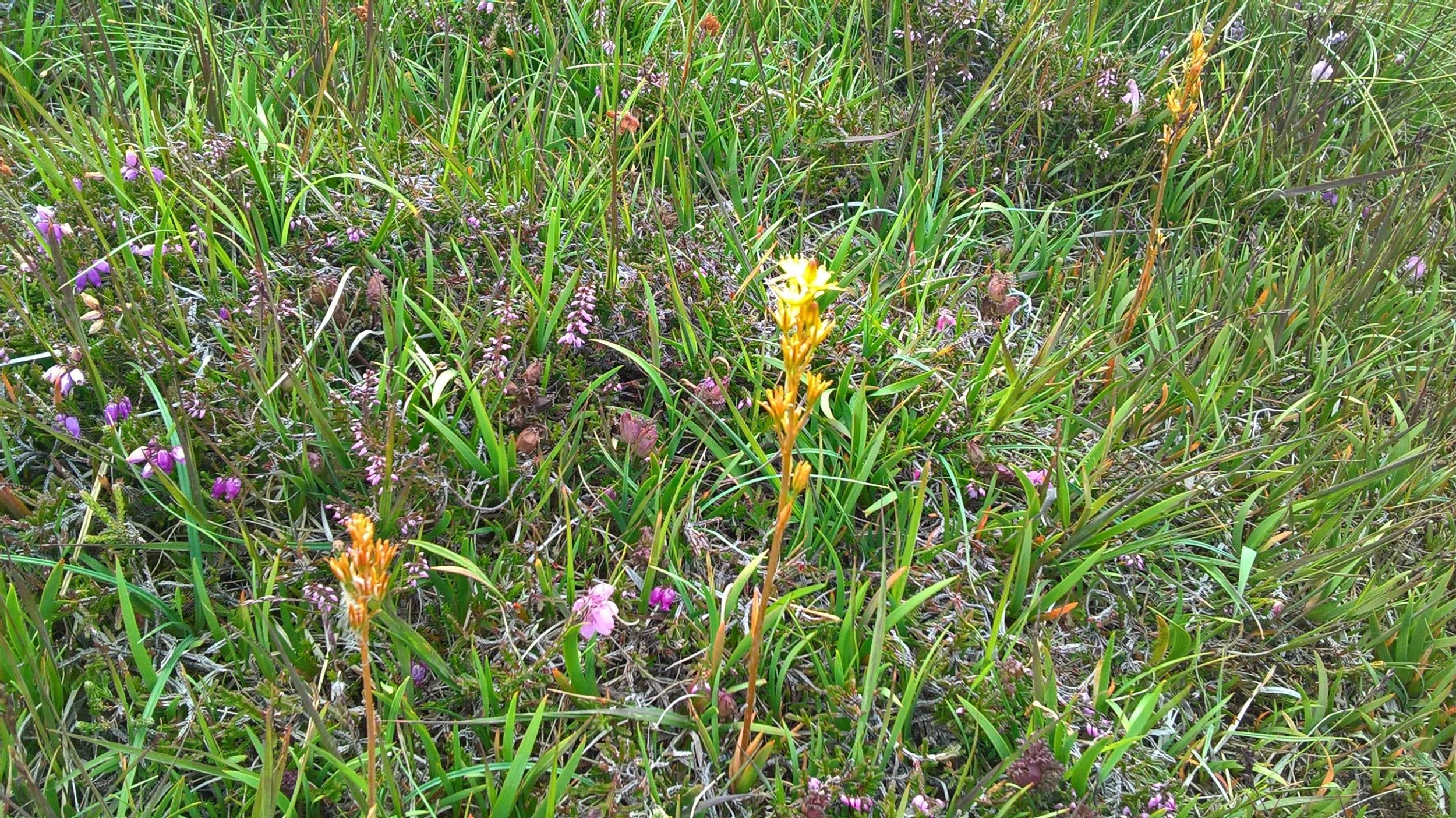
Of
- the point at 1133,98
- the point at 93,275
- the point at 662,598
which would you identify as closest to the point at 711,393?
the point at 662,598

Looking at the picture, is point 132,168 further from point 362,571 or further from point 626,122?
point 362,571

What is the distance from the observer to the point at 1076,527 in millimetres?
2008

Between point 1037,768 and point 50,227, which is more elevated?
point 50,227

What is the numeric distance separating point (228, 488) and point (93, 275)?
64 centimetres

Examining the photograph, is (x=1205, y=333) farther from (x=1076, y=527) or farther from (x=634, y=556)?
(x=634, y=556)

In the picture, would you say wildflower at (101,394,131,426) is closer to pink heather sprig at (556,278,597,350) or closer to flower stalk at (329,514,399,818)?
pink heather sprig at (556,278,597,350)

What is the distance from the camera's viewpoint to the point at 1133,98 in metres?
3.06

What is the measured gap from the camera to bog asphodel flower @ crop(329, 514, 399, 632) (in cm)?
100

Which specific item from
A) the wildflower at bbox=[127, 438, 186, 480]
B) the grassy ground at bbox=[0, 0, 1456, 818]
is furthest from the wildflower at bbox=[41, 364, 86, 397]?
the wildflower at bbox=[127, 438, 186, 480]

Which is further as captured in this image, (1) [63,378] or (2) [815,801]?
(1) [63,378]

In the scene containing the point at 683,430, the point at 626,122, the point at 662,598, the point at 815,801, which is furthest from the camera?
the point at 626,122

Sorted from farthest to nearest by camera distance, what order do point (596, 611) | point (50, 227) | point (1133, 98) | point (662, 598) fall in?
1. point (1133, 98)
2. point (50, 227)
3. point (662, 598)
4. point (596, 611)

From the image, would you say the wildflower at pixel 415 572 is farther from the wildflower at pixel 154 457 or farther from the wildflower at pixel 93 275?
the wildflower at pixel 93 275

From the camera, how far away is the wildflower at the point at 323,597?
5.52 feet
